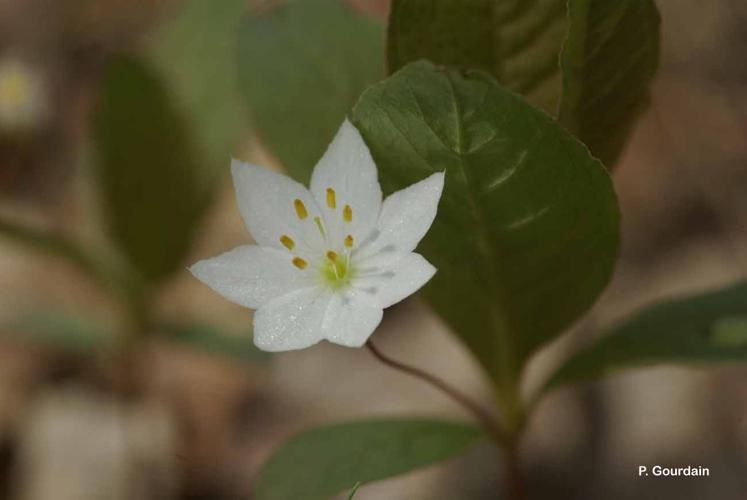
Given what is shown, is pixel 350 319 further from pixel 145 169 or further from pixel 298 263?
pixel 145 169

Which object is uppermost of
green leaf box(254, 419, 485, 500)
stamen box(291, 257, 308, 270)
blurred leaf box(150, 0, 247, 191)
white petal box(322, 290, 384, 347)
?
blurred leaf box(150, 0, 247, 191)

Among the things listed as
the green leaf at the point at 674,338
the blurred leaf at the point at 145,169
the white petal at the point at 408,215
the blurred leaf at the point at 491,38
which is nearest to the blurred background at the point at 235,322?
the blurred leaf at the point at 145,169

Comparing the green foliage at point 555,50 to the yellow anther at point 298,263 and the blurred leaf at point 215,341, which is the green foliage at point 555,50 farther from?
the blurred leaf at point 215,341

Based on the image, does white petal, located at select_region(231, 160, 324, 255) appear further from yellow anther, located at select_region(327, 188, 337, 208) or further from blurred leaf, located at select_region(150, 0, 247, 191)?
blurred leaf, located at select_region(150, 0, 247, 191)

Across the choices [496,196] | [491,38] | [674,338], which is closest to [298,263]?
[496,196]

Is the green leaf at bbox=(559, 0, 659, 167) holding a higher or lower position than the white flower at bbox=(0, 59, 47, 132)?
lower

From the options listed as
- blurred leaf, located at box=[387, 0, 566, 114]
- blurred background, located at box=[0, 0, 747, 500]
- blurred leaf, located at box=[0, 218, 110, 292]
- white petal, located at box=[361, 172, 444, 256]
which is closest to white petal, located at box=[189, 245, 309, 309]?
white petal, located at box=[361, 172, 444, 256]

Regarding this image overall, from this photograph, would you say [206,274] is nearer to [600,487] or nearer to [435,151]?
[435,151]
